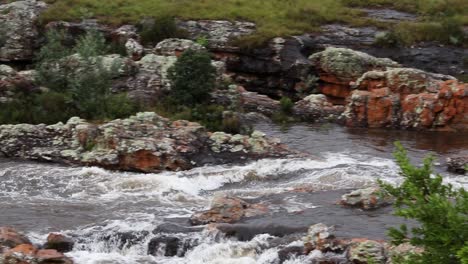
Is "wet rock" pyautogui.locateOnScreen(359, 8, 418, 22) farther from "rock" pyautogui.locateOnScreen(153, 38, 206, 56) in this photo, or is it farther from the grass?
"rock" pyautogui.locateOnScreen(153, 38, 206, 56)

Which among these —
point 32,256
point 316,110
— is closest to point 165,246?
point 32,256

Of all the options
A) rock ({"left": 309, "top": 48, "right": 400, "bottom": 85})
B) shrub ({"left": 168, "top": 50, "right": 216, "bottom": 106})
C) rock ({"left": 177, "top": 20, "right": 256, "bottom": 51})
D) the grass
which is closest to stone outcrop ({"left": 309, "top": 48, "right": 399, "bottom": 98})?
rock ({"left": 309, "top": 48, "right": 400, "bottom": 85})

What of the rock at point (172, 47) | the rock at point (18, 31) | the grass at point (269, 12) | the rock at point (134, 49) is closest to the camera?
the rock at point (172, 47)

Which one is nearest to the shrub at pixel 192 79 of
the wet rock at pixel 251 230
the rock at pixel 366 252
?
the wet rock at pixel 251 230

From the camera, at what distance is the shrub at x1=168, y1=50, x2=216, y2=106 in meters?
33.2

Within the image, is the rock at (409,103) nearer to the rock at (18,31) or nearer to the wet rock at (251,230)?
the wet rock at (251,230)

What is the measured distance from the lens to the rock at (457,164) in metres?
25.6

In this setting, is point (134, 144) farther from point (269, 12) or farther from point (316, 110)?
point (269, 12)

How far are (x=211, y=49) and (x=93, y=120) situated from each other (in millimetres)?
16722

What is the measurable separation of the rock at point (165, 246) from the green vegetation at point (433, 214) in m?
8.23

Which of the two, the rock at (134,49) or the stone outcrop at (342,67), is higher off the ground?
the rock at (134,49)

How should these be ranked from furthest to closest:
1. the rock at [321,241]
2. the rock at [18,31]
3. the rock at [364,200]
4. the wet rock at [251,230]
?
the rock at [18,31] → the rock at [364,200] → the wet rock at [251,230] → the rock at [321,241]

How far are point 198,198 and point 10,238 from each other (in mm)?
7075

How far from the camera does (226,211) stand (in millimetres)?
19891
